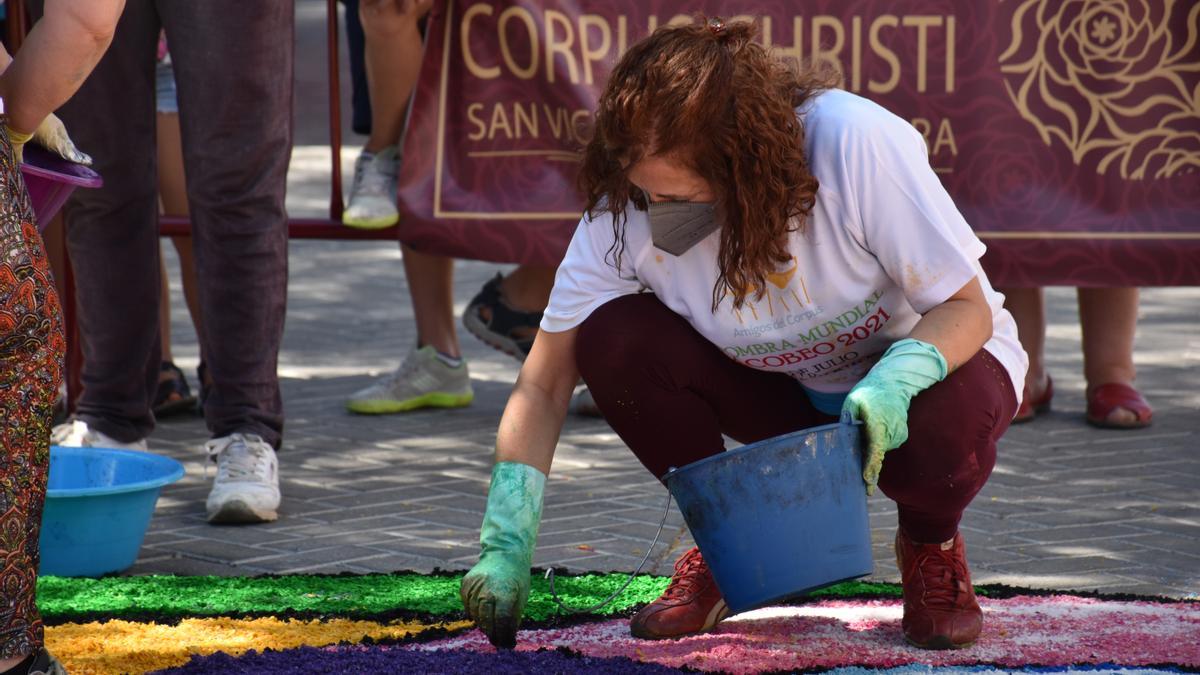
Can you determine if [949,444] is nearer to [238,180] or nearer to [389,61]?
[238,180]

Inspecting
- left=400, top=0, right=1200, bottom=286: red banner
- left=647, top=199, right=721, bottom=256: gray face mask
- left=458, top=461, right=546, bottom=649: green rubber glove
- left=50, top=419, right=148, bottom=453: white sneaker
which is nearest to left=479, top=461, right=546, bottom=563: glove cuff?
left=458, top=461, right=546, bottom=649: green rubber glove

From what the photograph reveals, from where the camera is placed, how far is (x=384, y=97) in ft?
14.3

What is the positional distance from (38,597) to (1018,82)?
2.58 meters

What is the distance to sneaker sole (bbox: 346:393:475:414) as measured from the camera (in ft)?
14.8

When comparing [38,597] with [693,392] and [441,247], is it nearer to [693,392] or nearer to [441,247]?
[693,392]

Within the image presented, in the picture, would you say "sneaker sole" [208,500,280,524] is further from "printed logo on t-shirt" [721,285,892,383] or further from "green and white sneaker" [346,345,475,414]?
"printed logo on t-shirt" [721,285,892,383]

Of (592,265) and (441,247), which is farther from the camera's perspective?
(441,247)

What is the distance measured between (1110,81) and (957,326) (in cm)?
194

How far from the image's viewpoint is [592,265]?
2.58m

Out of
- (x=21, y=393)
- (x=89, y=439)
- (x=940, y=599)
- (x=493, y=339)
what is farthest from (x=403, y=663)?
(x=493, y=339)

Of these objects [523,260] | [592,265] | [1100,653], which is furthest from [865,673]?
[523,260]

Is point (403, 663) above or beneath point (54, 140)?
beneath

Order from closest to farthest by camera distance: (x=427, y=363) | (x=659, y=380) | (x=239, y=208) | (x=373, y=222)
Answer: (x=659, y=380) < (x=239, y=208) < (x=373, y=222) < (x=427, y=363)

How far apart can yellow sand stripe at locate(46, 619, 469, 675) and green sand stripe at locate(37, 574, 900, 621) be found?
0.06m
